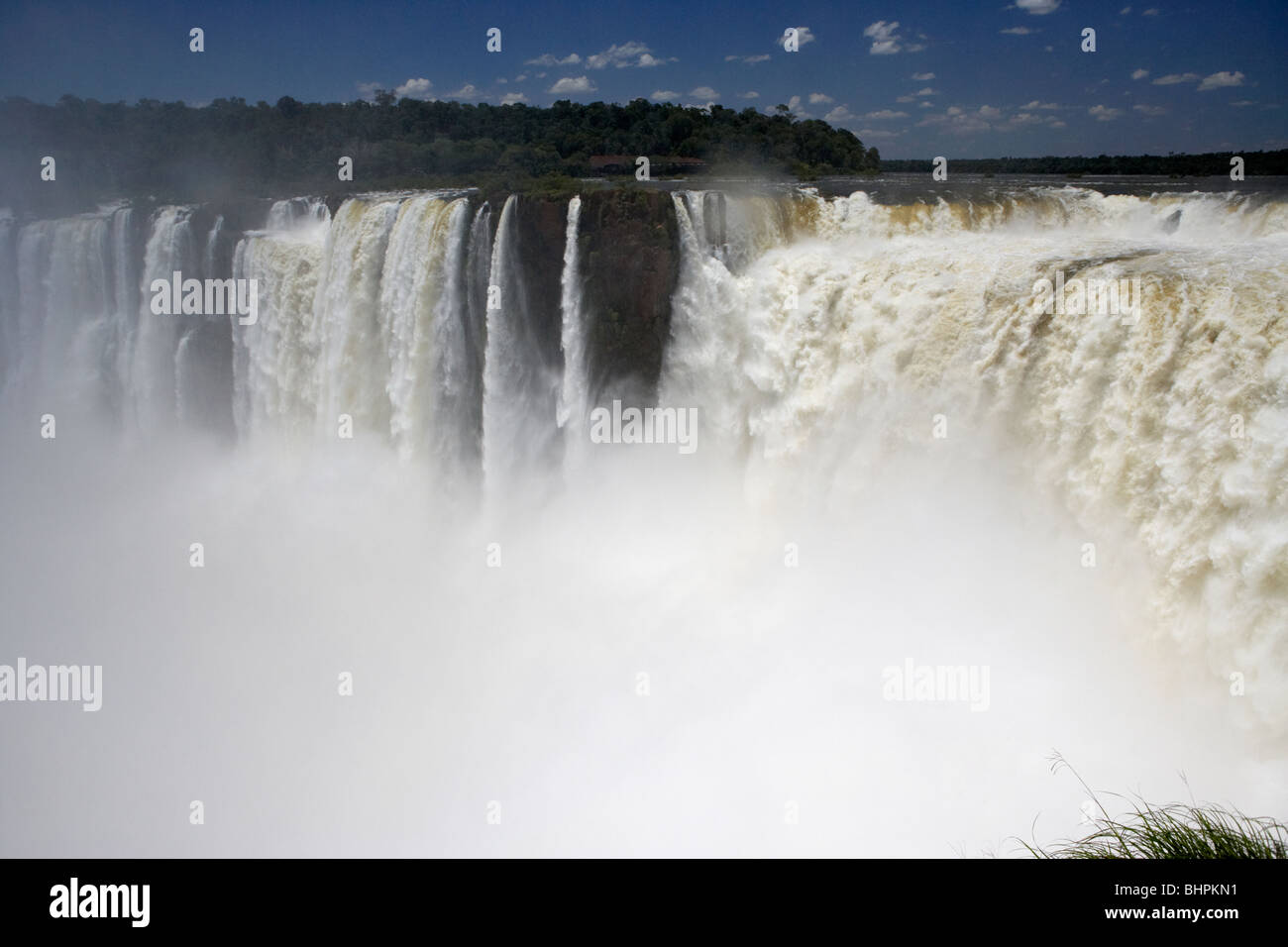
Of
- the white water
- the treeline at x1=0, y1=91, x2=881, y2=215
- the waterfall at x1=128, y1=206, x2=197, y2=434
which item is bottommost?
the white water

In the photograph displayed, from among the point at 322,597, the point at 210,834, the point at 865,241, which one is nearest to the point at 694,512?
the point at 865,241

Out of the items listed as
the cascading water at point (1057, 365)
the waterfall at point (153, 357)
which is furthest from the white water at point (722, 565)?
the waterfall at point (153, 357)

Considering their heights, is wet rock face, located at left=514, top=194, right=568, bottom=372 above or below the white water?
above

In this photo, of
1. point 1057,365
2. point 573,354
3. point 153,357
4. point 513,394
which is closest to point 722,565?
point 573,354

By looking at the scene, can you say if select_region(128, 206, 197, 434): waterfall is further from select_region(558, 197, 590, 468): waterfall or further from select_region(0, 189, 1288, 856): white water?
select_region(558, 197, 590, 468): waterfall

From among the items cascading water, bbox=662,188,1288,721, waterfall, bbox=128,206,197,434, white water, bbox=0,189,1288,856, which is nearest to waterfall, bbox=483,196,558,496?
white water, bbox=0,189,1288,856

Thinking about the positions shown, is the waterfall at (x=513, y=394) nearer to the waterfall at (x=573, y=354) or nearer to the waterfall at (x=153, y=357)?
the waterfall at (x=573, y=354)
